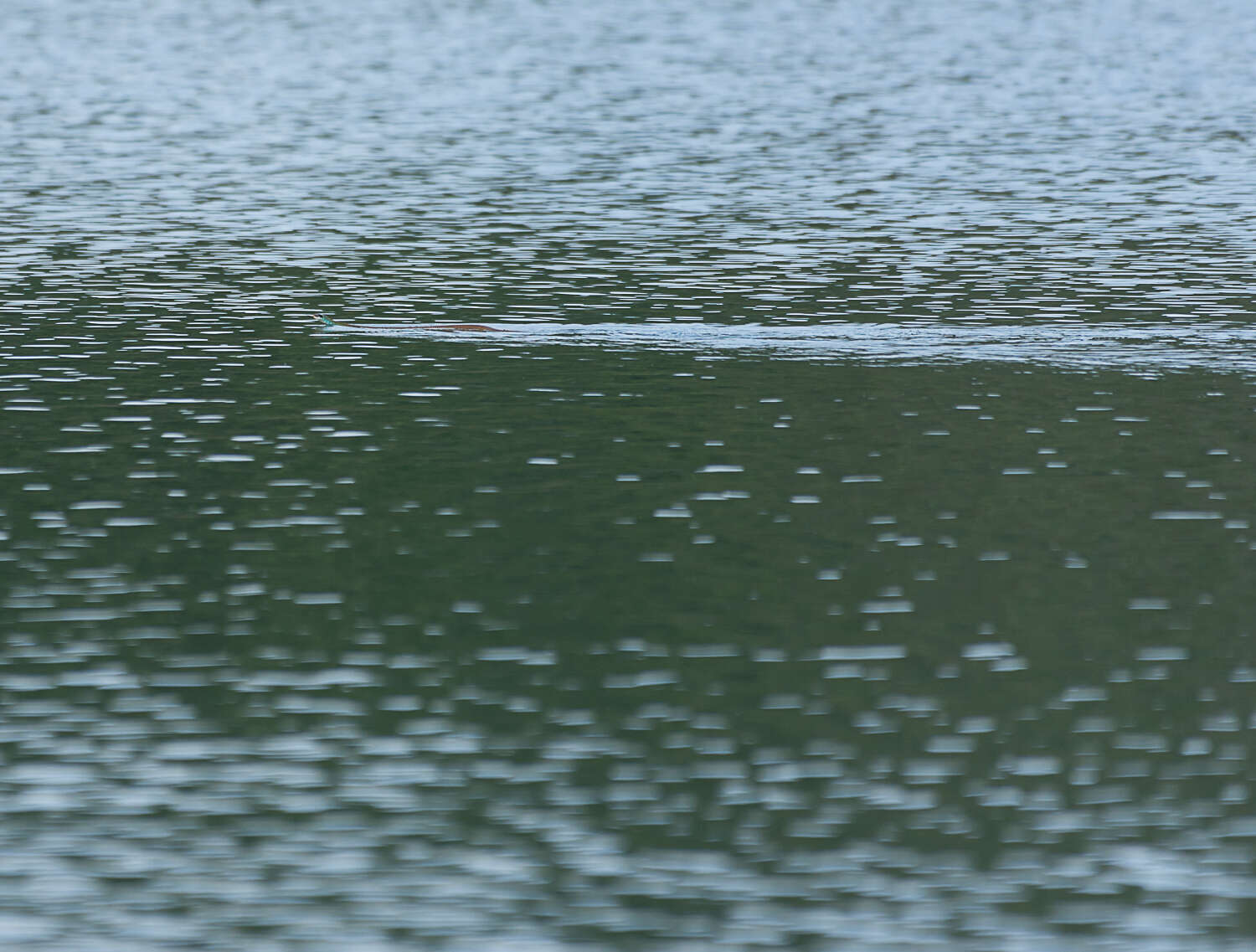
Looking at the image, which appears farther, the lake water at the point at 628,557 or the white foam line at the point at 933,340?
the white foam line at the point at 933,340

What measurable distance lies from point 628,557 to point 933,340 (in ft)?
48.1

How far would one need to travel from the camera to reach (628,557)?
28438mm

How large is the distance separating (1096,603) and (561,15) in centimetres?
8824

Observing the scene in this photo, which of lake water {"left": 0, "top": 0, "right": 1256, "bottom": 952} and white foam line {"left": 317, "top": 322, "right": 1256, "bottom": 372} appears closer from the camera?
lake water {"left": 0, "top": 0, "right": 1256, "bottom": 952}

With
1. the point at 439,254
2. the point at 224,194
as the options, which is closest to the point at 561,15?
the point at 224,194

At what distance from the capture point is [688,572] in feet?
91.1

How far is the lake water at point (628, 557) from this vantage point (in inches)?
771

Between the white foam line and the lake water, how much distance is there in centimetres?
16

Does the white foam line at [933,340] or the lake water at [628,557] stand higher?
the lake water at [628,557]

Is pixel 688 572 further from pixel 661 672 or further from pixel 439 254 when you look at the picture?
pixel 439 254

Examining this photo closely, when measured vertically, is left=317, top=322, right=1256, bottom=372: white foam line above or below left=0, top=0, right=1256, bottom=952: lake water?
below

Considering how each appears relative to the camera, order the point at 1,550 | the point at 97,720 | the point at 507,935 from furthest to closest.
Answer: the point at 1,550 < the point at 97,720 < the point at 507,935

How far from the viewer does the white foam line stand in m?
40.1

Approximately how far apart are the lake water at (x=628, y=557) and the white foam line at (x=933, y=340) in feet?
0.53
